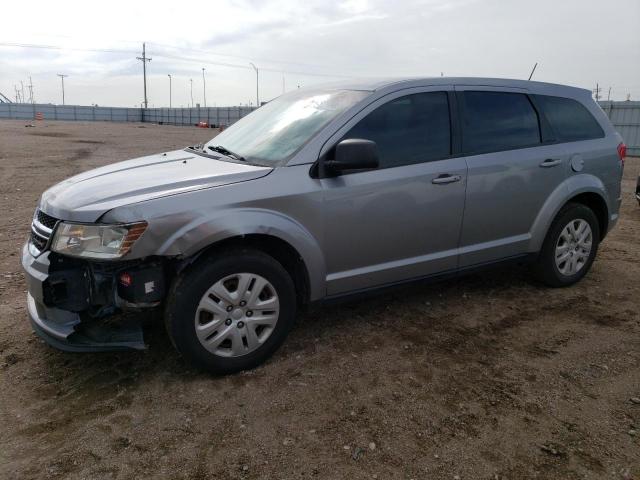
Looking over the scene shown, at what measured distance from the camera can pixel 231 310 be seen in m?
2.98

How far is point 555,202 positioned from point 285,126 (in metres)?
2.40

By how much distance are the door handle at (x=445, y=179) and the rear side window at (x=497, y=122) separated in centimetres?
27

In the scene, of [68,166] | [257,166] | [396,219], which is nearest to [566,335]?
[396,219]

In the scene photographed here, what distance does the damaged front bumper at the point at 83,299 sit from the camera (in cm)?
277

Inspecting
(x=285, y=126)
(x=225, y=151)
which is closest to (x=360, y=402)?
(x=285, y=126)

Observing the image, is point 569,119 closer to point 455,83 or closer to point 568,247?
point 568,247

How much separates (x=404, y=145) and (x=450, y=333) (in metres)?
1.41

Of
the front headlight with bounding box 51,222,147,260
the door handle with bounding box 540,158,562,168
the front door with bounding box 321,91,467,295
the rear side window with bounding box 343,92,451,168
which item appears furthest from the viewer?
the door handle with bounding box 540,158,562,168

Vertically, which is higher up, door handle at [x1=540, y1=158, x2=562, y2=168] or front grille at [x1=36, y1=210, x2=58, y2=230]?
door handle at [x1=540, y1=158, x2=562, y2=168]

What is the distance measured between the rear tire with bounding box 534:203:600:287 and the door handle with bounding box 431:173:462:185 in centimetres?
128

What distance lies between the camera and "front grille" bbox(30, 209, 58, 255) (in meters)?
2.92

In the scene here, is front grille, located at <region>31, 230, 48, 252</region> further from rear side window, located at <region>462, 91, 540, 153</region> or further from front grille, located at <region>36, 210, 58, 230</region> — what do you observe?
rear side window, located at <region>462, 91, 540, 153</region>

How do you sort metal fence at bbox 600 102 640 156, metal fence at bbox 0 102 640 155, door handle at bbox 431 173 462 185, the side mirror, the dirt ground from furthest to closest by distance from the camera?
1. metal fence at bbox 0 102 640 155
2. metal fence at bbox 600 102 640 156
3. door handle at bbox 431 173 462 185
4. the side mirror
5. the dirt ground

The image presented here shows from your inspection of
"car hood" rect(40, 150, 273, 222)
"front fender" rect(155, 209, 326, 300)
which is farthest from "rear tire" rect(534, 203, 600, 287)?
"car hood" rect(40, 150, 273, 222)
